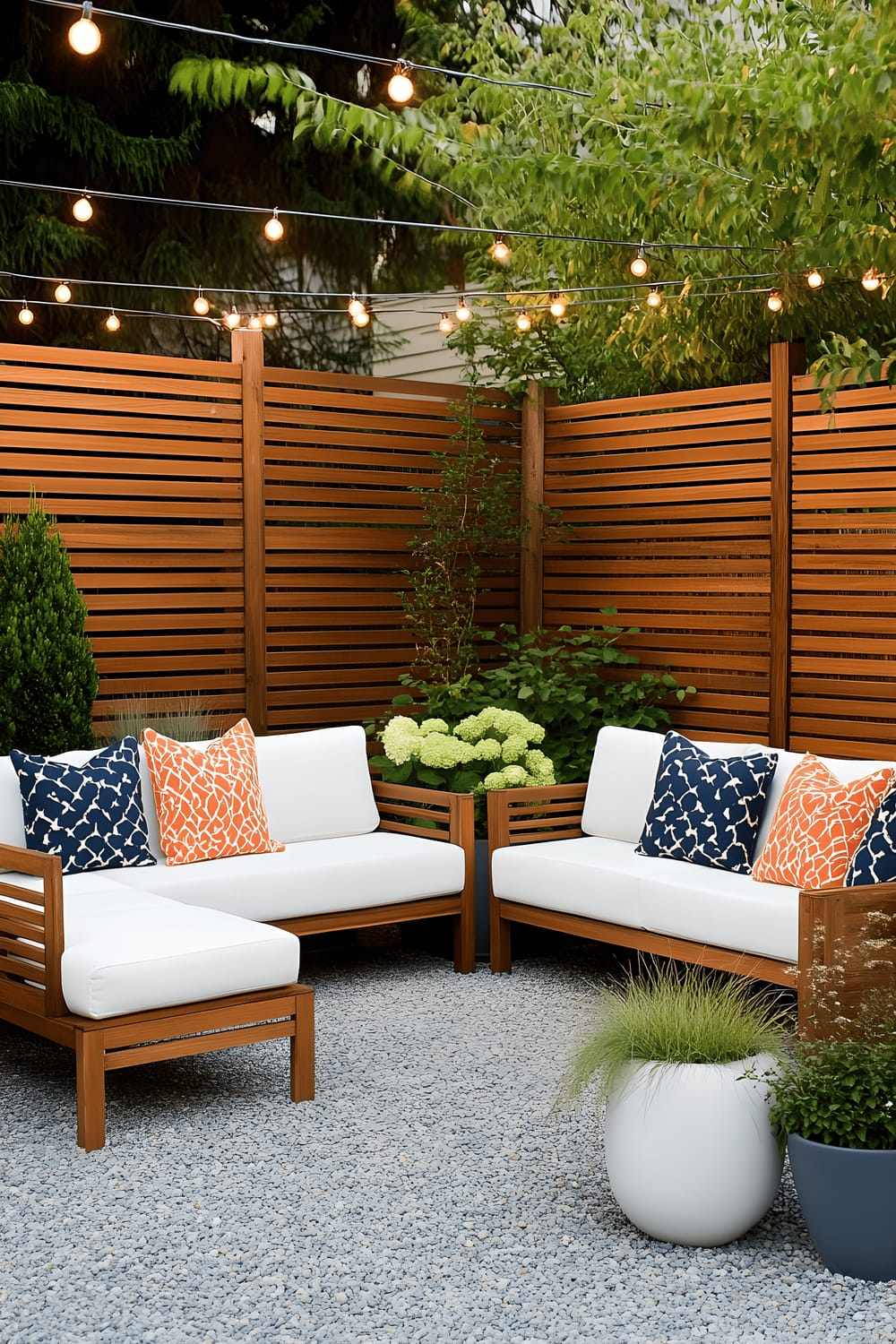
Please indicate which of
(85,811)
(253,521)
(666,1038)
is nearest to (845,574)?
(253,521)

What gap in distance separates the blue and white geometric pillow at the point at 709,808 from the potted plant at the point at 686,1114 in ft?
6.15

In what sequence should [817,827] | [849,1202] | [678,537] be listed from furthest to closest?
[678,537] → [817,827] → [849,1202]

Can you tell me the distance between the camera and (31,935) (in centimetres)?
426

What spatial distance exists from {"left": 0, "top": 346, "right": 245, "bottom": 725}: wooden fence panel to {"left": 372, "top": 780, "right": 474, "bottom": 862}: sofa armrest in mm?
1226

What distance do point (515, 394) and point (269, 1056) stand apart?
4659mm

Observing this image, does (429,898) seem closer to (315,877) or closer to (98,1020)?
(315,877)

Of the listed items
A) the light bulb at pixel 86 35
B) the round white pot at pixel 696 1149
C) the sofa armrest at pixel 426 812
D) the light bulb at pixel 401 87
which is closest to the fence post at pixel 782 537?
the sofa armrest at pixel 426 812

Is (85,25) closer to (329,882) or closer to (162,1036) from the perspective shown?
(162,1036)

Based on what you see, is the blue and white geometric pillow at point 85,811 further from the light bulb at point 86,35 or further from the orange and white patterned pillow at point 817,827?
the light bulb at point 86,35

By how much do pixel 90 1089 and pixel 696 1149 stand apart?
5.51 feet

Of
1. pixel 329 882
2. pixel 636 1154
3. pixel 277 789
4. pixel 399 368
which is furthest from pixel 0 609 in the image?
pixel 399 368

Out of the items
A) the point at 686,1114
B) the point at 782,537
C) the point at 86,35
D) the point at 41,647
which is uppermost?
the point at 86,35

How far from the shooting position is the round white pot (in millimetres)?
3197

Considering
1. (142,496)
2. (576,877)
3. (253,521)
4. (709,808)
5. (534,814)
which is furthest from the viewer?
(253,521)
